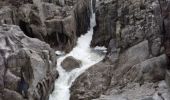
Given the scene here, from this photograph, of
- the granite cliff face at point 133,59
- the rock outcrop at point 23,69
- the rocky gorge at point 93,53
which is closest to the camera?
the granite cliff face at point 133,59

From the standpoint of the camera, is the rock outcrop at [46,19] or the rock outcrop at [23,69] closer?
the rock outcrop at [23,69]

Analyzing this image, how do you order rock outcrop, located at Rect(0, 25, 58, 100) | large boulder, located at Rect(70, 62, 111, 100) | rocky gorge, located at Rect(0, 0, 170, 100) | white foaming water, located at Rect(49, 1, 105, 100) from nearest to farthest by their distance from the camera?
rocky gorge, located at Rect(0, 0, 170, 100) → rock outcrop, located at Rect(0, 25, 58, 100) → large boulder, located at Rect(70, 62, 111, 100) → white foaming water, located at Rect(49, 1, 105, 100)

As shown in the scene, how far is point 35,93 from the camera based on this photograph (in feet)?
134

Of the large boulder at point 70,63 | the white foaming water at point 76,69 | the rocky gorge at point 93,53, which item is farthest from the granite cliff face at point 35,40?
the large boulder at point 70,63

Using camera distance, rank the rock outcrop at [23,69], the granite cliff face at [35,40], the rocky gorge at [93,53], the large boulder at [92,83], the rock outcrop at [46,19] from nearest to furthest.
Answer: the rocky gorge at [93,53], the rock outcrop at [23,69], the granite cliff face at [35,40], the large boulder at [92,83], the rock outcrop at [46,19]

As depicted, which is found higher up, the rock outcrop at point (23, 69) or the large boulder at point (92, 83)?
the rock outcrop at point (23, 69)

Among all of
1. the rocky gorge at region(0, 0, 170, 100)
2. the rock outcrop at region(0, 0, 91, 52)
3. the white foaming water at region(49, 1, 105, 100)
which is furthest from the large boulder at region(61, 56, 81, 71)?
the rock outcrop at region(0, 0, 91, 52)

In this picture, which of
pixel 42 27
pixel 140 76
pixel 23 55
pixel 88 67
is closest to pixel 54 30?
pixel 42 27

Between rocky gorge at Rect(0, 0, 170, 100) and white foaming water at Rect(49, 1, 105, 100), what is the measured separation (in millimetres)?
380

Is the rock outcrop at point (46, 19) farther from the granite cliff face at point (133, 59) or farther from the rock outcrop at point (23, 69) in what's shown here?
the rock outcrop at point (23, 69)

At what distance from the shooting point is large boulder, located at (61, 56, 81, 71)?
49.5m

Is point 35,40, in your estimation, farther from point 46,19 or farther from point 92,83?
point 46,19

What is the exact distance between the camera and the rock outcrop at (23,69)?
40.1m

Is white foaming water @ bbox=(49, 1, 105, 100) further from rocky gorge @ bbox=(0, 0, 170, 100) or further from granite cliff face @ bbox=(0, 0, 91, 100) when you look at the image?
granite cliff face @ bbox=(0, 0, 91, 100)
